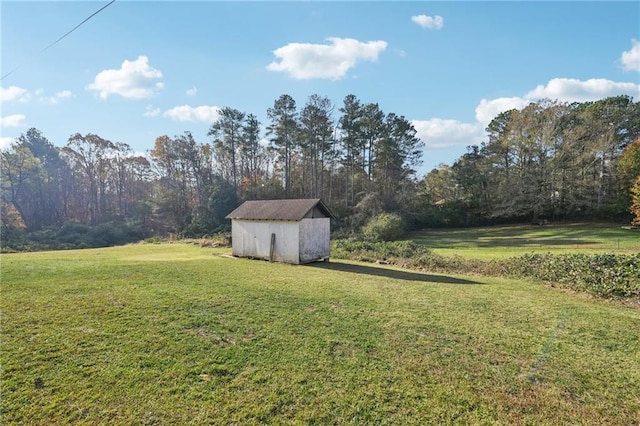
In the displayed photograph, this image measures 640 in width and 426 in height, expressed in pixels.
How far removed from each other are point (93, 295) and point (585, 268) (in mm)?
13652

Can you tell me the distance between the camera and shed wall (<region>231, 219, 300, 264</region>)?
50.0 ft

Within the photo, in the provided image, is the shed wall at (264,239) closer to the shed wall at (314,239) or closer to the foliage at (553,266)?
the shed wall at (314,239)

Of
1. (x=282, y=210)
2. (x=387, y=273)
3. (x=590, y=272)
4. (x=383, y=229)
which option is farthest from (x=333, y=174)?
(x=590, y=272)

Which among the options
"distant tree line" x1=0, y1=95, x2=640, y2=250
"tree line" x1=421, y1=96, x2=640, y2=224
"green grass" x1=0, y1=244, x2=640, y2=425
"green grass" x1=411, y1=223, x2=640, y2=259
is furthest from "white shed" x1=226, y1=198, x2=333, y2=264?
"tree line" x1=421, y1=96, x2=640, y2=224

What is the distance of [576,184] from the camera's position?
31.8 meters

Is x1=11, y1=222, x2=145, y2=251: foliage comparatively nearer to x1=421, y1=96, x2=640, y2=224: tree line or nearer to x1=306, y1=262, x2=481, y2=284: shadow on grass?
x1=306, y1=262, x2=481, y2=284: shadow on grass

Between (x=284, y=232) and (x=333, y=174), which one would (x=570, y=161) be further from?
(x=284, y=232)

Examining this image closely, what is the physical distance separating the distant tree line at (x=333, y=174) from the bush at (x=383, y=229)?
3.24 meters

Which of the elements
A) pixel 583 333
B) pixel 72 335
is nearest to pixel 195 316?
pixel 72 335

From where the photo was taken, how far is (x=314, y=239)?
51.7 ft

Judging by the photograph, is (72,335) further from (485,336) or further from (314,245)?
(314,245)

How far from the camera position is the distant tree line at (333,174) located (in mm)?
31672

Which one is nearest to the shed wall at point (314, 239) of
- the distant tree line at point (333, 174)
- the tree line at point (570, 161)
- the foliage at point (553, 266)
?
the foliage at point (553, 266)

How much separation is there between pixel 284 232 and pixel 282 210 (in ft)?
4.23
